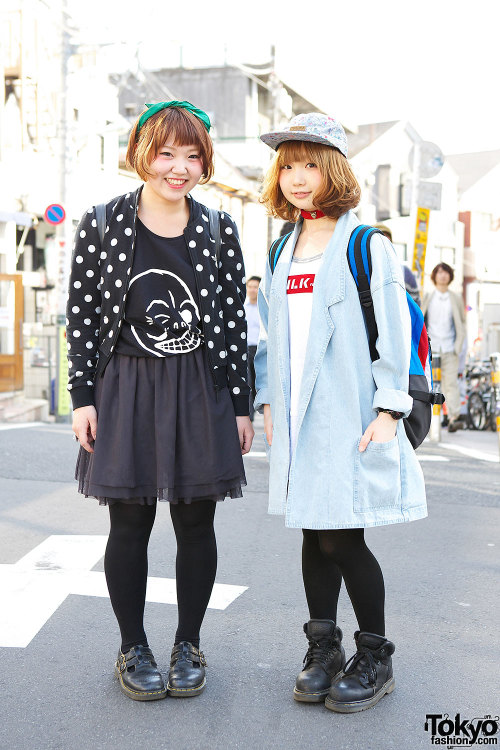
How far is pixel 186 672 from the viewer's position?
9.78 ft

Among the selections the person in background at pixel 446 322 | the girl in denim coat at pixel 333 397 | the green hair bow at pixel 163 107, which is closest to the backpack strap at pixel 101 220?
the green hair bow at pixel 163 107

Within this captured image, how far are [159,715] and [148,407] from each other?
3.05 feet

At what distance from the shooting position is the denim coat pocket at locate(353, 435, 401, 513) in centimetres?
279

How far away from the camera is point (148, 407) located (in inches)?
115

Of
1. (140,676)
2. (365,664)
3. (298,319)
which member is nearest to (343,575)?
(365,664)

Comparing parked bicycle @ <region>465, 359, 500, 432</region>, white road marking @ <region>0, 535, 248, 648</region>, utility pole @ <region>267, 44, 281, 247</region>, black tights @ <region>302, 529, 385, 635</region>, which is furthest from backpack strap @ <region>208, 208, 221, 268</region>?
utility pole @ <region>267, 44, 281, 247</region>

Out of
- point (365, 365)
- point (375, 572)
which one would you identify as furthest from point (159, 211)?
point (375, 572)

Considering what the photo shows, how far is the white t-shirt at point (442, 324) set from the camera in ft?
36.8

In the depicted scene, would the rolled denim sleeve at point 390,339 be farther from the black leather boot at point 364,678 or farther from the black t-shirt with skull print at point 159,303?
the black leather boot at point 364,678

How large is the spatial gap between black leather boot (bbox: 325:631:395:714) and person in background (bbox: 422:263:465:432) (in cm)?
832

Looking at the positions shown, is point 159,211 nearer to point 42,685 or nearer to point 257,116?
point 42,685

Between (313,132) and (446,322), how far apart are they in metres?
8.68

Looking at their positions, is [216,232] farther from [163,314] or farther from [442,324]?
[442,324]

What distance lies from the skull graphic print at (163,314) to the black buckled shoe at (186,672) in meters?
0.97
